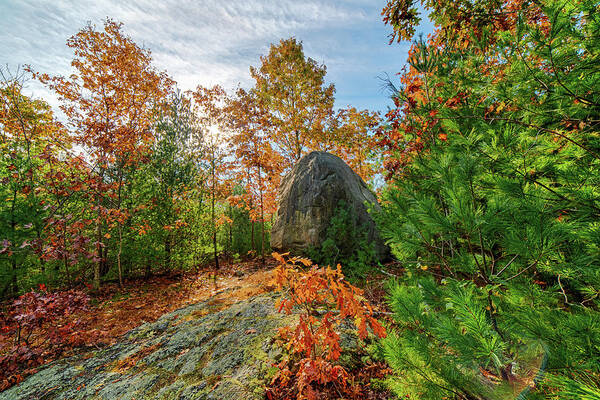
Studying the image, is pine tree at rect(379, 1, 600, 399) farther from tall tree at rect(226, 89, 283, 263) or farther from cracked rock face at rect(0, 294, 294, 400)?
tall tree at rect(226, 89, 283, 263)

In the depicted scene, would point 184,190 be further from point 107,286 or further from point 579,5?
point 579,5

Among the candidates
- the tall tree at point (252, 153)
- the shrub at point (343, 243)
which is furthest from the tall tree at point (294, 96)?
the shrub at point (343, 243)

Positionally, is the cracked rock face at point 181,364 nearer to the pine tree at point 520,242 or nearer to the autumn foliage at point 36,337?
the autumn foliage at point 36,337

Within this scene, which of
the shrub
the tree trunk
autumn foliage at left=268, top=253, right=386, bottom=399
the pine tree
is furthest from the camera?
the tree trunk

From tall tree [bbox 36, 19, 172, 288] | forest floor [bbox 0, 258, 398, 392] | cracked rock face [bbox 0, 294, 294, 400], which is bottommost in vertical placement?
forest floor [bbox 0, 258, 398, 392]

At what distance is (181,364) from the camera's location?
2186 millimetres

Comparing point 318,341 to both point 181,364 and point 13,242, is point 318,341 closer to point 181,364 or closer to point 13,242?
point 181,364

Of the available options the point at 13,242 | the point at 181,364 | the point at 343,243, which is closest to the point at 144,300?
the point at 13,242

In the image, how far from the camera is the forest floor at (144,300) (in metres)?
3.23

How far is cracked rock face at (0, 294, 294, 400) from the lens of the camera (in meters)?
1.80

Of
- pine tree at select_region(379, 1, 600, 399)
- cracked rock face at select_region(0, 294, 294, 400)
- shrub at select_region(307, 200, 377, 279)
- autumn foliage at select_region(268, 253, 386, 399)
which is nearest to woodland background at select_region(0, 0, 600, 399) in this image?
pine tree at select_region(379, 1, 600, 399)

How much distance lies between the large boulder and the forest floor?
3.55 ft

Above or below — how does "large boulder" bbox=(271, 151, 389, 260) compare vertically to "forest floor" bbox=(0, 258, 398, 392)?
above

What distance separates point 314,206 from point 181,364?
11.9 ft
